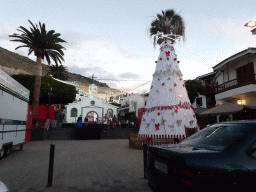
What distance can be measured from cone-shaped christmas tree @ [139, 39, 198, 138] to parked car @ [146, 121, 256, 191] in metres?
8.13

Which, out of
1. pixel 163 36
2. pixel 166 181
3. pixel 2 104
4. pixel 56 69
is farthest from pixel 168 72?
pixel 56 69

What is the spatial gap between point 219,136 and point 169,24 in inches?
480

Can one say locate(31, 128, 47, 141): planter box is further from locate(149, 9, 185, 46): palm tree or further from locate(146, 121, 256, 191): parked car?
→ locate(146, 121, 256, 191): parked car

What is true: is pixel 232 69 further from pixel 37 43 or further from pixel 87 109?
pixel 87 109

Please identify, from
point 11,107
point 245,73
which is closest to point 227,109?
point 245,73

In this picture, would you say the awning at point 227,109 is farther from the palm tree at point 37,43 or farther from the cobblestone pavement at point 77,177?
the palm tree at point 37,43

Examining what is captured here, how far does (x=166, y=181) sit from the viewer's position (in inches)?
109

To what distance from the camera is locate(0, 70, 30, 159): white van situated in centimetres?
724

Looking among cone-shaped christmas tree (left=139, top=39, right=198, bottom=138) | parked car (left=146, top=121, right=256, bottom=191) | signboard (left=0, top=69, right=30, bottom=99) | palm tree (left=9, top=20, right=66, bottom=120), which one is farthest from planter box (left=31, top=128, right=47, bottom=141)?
parked car (left=146, top=121, right=256, bottom=191)

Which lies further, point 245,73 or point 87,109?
point 87,109

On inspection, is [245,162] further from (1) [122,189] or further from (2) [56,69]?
(2) [56,69]

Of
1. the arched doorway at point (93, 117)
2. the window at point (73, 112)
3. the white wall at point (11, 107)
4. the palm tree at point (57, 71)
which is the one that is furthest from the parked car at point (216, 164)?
the palm tree at point (57, 71)

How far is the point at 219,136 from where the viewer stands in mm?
3096

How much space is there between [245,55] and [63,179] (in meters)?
17.7
